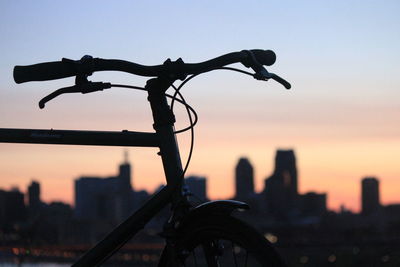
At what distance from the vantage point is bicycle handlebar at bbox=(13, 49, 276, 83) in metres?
3.29

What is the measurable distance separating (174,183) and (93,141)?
0.34 metres

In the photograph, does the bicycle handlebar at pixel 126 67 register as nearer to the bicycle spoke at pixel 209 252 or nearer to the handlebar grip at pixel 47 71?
the handlebar grip at pixel 47 71

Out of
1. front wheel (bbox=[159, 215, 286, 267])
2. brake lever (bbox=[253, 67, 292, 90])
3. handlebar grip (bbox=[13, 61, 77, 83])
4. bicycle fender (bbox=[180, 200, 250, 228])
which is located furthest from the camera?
handlebar grip (bbox=[13, 61, 77, 83])

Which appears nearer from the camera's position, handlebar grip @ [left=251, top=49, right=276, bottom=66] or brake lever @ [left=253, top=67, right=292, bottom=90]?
brake lever @ [left=253, top=67, right=292, bottom=90]

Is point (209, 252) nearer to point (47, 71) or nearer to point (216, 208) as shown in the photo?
point (216, 208)

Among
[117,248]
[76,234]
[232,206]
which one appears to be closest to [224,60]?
[232,206]

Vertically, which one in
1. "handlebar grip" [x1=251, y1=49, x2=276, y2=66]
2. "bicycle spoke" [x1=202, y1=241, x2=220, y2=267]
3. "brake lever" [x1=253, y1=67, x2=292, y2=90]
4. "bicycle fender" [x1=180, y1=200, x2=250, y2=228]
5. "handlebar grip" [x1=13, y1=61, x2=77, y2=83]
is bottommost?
"bicycle spoke" [x1=202, y1=241, x2=220, y2=267]

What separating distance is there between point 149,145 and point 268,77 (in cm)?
52

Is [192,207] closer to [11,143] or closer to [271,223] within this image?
[11,143]

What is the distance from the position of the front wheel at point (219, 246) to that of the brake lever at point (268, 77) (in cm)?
48

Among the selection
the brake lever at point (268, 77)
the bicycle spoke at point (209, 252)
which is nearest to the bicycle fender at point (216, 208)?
the bicycle spoke at point (209, 252)

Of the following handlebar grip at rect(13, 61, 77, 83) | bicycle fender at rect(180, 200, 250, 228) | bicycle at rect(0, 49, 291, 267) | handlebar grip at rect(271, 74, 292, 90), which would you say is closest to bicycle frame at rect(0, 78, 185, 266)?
bicycle at rect(0, 49, 291, 267)

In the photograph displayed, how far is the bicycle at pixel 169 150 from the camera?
3189mm

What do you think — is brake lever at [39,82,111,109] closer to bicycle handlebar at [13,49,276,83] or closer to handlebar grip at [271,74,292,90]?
bicycle handlebar at [13,49,276,83]
